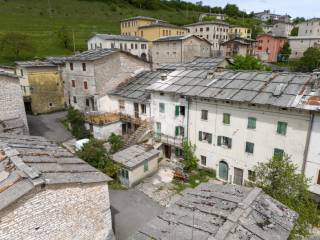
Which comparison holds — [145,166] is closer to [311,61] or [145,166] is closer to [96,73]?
[96,73]

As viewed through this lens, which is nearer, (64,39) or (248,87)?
(248,87)

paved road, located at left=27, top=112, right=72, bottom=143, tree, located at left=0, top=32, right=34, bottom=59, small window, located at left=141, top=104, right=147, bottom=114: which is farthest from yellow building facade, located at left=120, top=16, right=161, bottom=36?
small window, located at left=141, top=104, right=147, bottom=114

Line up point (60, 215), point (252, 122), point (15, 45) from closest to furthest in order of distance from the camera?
1. point (60, 215)
2. point (252, 122)
3. point (15, 45)

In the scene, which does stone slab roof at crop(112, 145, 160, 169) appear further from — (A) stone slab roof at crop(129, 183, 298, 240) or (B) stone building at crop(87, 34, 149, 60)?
(B) stone building at crop(87, 34, 149, 60)

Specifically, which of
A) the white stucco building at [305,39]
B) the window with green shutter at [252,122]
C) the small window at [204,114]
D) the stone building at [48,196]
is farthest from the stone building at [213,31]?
the stone building at [48,196]

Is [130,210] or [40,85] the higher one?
[40,85]

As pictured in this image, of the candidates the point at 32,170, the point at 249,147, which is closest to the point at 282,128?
the point at 249,147

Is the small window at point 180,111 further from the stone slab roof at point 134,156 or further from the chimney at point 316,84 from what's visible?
the chimney at point 316,84

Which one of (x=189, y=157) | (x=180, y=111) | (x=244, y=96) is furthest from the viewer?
(x=180, y=111)
